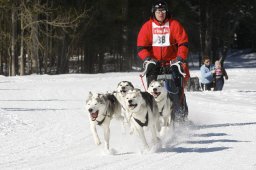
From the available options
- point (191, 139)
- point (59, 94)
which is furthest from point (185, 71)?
point (59, 94)

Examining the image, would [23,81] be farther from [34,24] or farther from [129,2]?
[129,2]

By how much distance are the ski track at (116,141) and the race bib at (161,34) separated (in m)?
1.38

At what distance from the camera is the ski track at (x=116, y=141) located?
6.19 metres

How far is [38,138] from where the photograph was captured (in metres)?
8.45

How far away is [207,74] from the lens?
1814 centimetres

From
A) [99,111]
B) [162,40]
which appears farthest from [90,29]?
[99,111]

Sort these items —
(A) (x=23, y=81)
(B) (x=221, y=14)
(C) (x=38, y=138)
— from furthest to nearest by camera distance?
(B) (x=221, y=14)
(A) (x=23, y=81)
(C) (x=38, y=138)

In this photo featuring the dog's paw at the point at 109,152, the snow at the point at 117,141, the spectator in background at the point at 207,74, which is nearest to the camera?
the snow at the point at 117,141

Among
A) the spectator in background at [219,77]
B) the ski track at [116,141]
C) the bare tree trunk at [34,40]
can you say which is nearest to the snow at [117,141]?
the ski track at [116,141]

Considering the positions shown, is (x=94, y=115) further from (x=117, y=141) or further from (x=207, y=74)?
(x=207, y=74)

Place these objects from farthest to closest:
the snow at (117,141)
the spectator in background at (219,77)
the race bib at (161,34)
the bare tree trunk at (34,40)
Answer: the bare tree trunk at (34,40) < the spectator in background at (219,77) < the race bib at (161,34) < the snow at (117,141)

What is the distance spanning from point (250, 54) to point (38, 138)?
5393 cm

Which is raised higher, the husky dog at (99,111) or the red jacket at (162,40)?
the red jacket at (162,40)

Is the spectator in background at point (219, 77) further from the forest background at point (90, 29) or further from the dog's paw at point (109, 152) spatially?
the forest background at point (90, 29)
